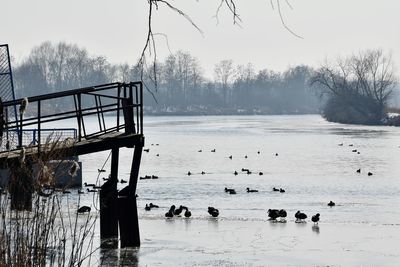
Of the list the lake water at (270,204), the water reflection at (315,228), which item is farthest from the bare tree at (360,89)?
the water reflection at (315,228)

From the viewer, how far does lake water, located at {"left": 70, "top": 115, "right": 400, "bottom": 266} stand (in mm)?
20766

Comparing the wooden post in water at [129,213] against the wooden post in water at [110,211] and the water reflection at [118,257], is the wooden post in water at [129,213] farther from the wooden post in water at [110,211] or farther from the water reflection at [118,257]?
the water reflection at [118,257]

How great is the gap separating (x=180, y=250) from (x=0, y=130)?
1073cm

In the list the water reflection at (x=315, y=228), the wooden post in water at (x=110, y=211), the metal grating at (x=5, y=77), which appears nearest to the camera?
the wooden post in water at (x=110, y=211)

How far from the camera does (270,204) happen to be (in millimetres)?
35844

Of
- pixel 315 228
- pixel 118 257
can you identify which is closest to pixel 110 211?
pixel 118 257

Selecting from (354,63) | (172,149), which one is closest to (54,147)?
(172,149)

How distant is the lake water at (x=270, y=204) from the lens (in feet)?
68.1

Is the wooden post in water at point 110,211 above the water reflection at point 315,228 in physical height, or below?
above

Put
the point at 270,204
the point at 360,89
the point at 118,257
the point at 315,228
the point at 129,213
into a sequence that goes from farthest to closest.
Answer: the point at 360,89, the point at 270,204, the point at 315,228, the point at 129,213, the point at 118,257

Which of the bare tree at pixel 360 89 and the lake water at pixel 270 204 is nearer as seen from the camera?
the lake water at pixel 270 204

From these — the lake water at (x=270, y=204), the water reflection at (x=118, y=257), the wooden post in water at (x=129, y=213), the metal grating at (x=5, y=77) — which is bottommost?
the lake water at (x=270, y=204)

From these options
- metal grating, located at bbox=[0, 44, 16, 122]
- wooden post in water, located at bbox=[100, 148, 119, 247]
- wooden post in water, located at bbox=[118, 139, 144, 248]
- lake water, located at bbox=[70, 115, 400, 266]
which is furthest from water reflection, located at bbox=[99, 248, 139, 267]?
metal grating, located at bbox=[0, 44, 16, 122]

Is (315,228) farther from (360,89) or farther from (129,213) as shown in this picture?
(360,89)
